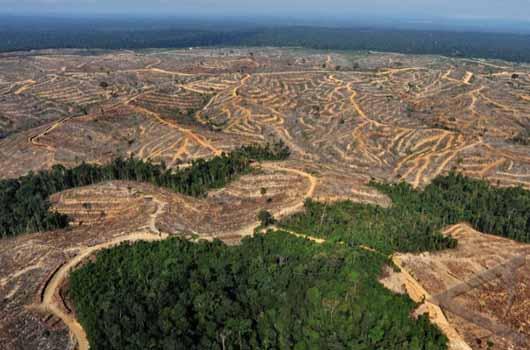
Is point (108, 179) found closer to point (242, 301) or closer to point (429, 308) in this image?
point (242, 301)

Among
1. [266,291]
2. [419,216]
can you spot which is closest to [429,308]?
[266,291]

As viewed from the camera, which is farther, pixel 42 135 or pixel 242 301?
pixel 42 135

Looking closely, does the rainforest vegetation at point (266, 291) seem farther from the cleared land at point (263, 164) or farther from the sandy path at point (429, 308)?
the cleared land at point (263, 164)

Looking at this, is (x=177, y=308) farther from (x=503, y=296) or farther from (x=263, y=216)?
(x=503, y=296)

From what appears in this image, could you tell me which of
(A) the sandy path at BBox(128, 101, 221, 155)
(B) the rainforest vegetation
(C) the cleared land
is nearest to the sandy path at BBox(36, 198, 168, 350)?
(C) the cleared land

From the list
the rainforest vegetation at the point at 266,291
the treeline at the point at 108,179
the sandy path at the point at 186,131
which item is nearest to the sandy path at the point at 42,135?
the treeline at the point at 108,179
